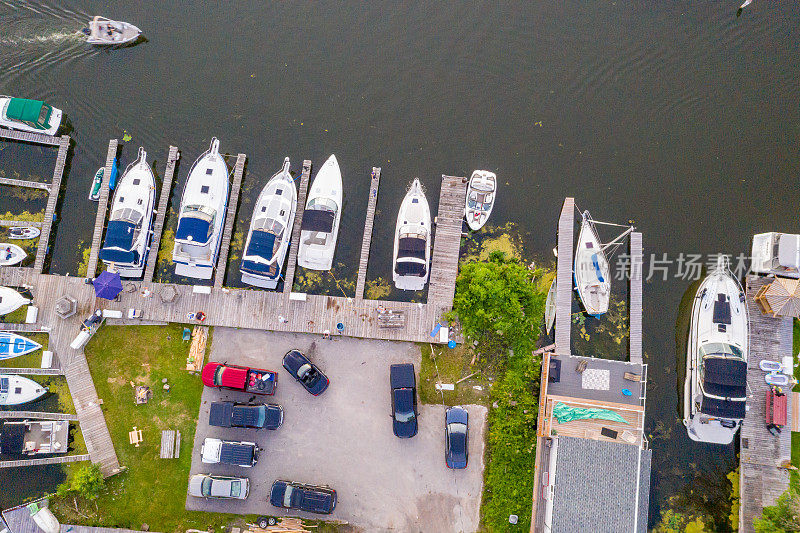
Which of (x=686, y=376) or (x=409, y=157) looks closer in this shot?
(x=686, y=376)

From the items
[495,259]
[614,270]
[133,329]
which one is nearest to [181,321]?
[133,329]

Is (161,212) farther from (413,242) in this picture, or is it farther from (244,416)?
(413,242)

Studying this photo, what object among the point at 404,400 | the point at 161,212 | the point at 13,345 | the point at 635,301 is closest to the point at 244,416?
the point at 404,400

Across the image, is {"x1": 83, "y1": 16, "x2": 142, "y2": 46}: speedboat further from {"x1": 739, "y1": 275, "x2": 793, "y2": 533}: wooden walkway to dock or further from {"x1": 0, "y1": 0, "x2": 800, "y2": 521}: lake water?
{"x1": 739, "y1": 275, "x2": 793, "y2": 533}: wooden walkway to dock

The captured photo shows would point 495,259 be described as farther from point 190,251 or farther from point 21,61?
point 21,61

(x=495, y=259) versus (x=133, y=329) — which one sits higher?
(x=495, y=259)
